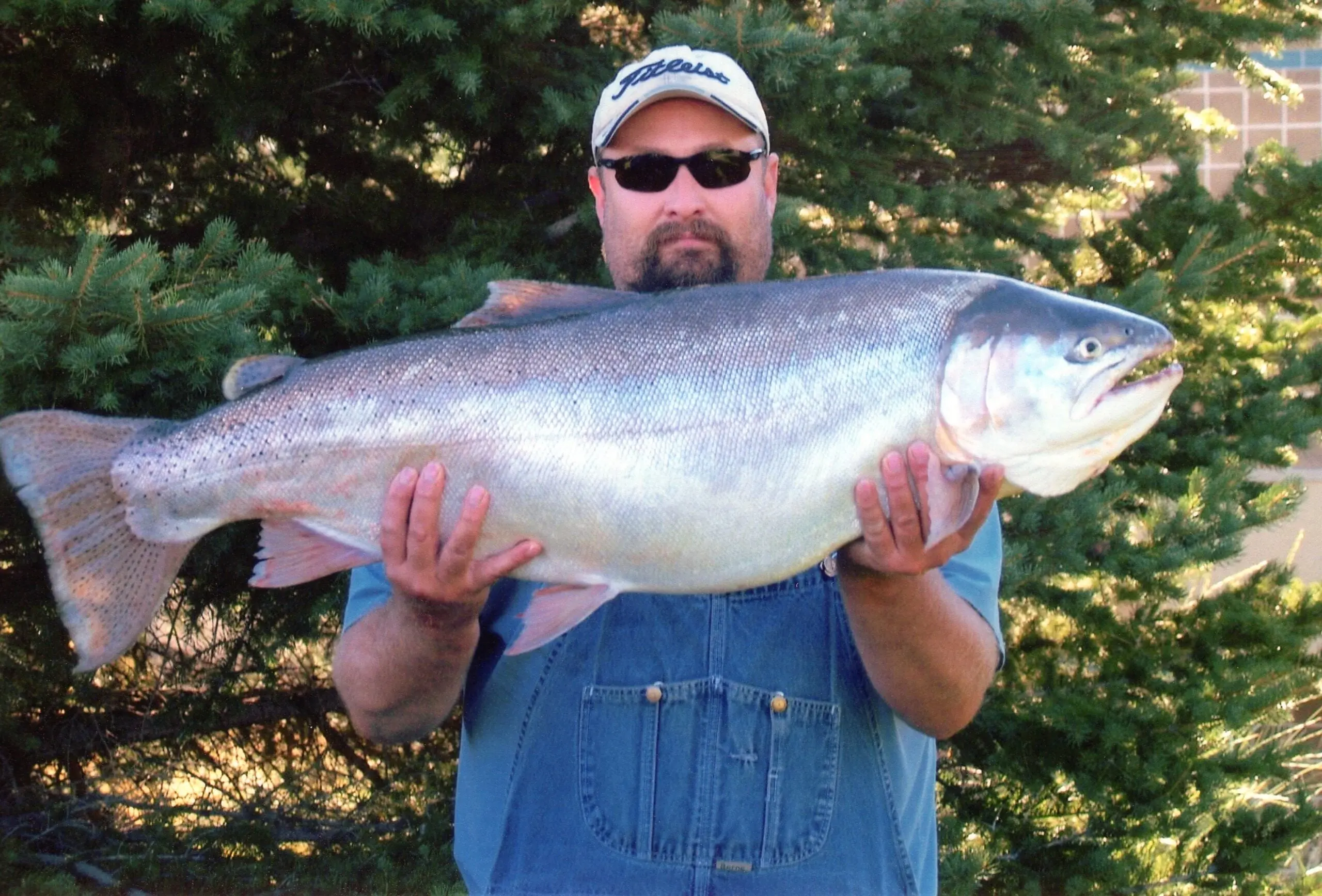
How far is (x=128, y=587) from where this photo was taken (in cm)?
261

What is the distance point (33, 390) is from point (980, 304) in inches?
100

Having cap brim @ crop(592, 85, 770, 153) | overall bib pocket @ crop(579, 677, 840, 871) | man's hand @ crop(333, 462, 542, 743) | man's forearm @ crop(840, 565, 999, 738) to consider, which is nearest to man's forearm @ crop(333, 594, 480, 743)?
man's hand @ crop(333, 462, 542, 743)

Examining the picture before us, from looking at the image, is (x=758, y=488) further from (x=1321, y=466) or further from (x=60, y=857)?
(x=1321, y=466)

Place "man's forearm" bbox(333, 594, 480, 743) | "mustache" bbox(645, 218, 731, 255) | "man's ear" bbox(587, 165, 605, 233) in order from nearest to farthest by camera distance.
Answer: "man's forearm" bbox(333, 594, 480, 743) < "mustache" bbox(645, 218, 731, 255) < "man's ear" bbox(587, 165, 605, 233)

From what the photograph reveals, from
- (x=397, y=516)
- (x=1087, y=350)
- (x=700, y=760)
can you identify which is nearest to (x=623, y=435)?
(x=397, y=516)

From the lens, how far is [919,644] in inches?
97.3

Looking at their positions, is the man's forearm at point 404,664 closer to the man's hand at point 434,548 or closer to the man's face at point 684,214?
the man's hand at point 434,548

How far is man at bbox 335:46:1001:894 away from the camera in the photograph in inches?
96.7

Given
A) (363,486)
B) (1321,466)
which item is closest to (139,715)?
(363,486)

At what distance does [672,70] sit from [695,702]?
70.2 inches

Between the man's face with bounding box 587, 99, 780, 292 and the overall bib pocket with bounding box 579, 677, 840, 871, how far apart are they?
1144mm

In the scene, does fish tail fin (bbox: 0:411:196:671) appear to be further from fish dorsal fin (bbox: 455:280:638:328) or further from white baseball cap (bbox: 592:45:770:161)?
white baseball cap (bbox: 592:45:770:161)

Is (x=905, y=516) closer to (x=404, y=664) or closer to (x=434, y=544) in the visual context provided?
(x=434, y=544)

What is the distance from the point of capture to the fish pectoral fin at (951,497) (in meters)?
2.32
